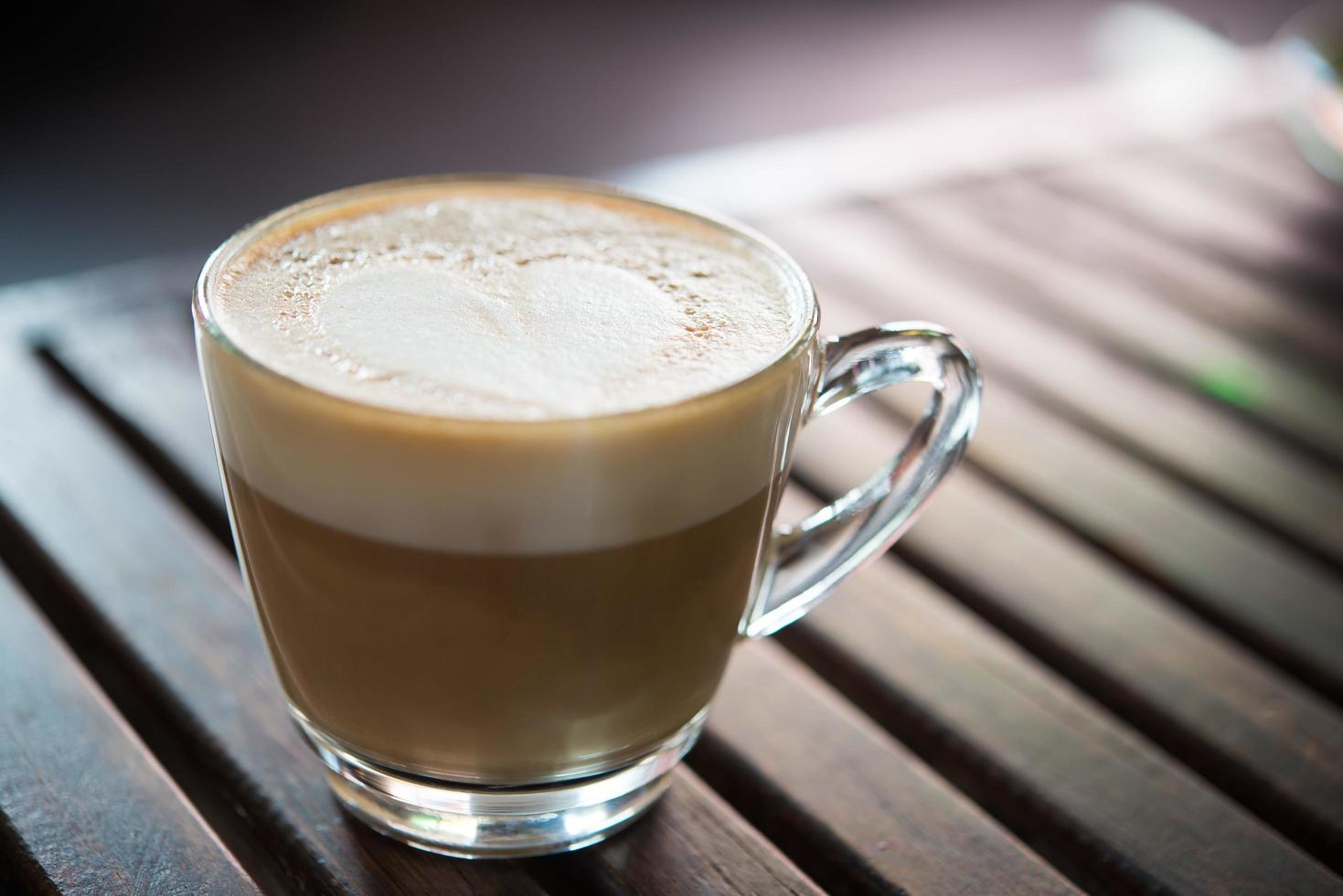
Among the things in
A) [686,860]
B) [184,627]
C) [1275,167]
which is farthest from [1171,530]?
[1275,167]

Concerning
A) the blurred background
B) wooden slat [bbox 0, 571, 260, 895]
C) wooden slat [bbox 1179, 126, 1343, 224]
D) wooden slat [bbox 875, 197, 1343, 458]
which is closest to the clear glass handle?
wooden slat [bbox 0, 571, 260, 895]

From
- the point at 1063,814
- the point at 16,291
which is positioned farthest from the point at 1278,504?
the point at 16,291

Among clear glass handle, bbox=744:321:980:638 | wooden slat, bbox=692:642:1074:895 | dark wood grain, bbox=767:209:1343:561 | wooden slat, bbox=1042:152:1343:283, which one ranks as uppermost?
clear glass handle, bbox=744:321:980:638

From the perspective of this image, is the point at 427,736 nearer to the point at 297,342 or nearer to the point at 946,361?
the point at 297,342

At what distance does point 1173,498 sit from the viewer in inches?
31.4

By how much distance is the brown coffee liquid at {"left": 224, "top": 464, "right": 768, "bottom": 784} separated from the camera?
0.48m

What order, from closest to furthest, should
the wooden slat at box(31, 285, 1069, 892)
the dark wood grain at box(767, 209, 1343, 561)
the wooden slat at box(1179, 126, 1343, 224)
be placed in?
the wooden slat at box(31, 285, 1069, 892) < the dark wood grain at box(767, 209, 1343, 561) < the wooden slat at box(1179, 126, 1343, 224)

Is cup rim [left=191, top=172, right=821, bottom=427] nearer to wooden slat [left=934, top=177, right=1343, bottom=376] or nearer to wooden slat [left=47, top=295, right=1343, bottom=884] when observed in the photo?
wooden slat [left=47, top=295, right=1343, bottom=884]

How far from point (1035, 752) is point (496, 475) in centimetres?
30

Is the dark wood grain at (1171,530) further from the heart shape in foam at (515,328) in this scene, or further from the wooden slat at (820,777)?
the heart shape in foam at (515,328)

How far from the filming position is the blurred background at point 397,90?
2.46m

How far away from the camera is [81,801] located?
54cm

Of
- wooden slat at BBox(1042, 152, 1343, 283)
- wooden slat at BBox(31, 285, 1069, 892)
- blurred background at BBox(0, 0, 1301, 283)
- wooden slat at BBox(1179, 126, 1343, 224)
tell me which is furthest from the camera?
blurred background at BBox(0, 0, 1301, 283)

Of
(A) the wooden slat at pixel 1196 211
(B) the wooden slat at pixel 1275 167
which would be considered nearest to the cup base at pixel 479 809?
(A) the wooden slat at pixel 1196 211
